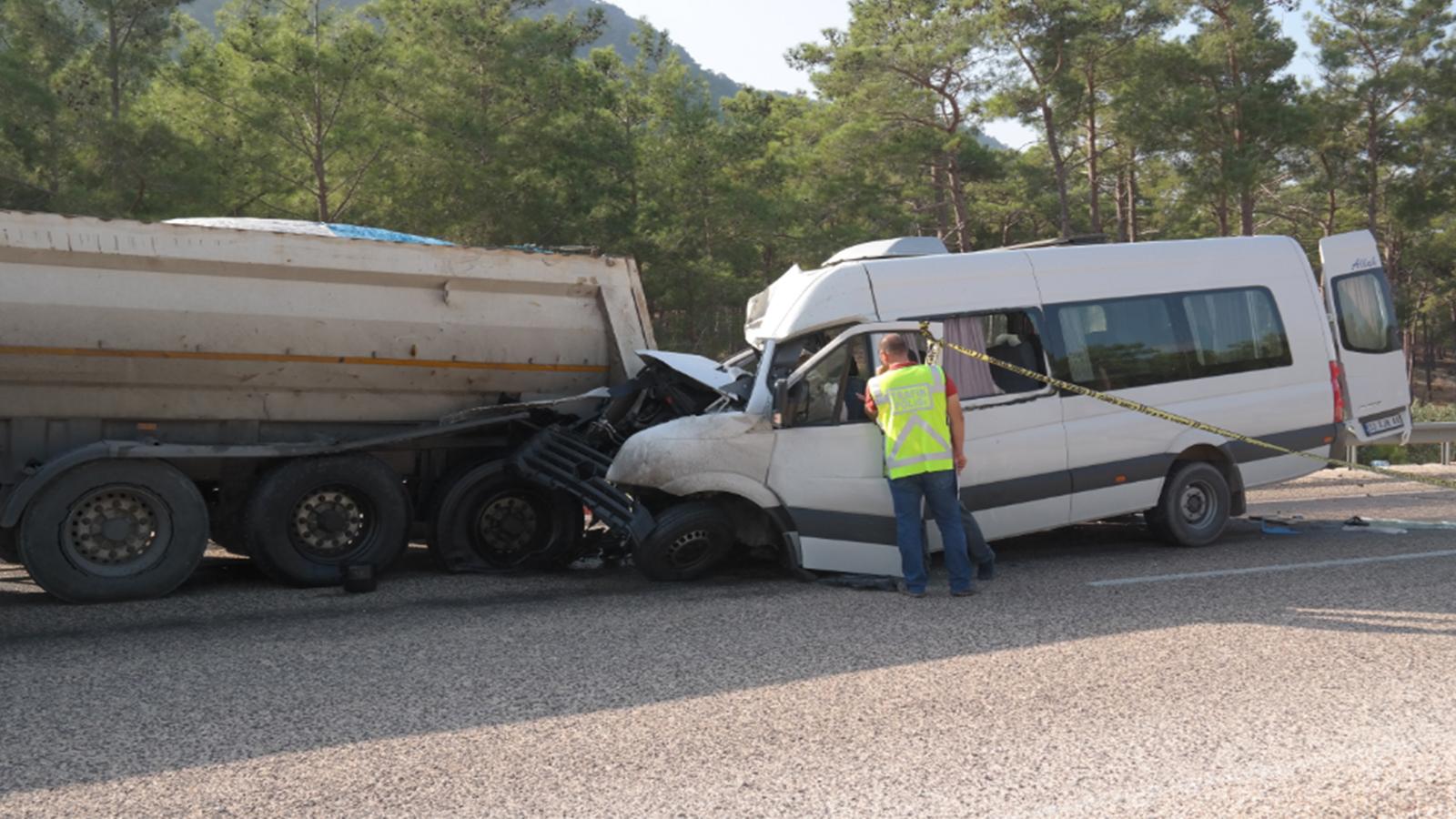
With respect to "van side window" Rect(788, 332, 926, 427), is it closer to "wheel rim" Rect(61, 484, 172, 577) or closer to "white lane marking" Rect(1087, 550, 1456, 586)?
"white lane marking" Rect(1087, 550, 1456, 586)

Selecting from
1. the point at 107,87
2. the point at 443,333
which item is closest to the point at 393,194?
the point at 107,87

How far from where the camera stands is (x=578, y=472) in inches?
360

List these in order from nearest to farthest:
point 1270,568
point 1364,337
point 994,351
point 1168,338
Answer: point 1270,568, point 994,351, point 1168,338, point 1364,337

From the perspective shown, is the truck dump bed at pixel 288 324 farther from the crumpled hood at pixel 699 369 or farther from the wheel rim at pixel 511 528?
the wheel rim at pixel 511 528

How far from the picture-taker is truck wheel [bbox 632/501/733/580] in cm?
845

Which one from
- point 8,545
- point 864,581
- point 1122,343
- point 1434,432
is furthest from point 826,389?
point 1434,432

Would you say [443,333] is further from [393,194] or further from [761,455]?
[393,194]

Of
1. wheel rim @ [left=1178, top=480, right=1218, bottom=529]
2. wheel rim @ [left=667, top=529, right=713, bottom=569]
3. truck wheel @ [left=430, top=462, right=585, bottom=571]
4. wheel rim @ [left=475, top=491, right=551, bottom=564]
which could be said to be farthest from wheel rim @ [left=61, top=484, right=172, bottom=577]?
wheel rim @ [left=1178, top=480, right=1218, bottom=529]

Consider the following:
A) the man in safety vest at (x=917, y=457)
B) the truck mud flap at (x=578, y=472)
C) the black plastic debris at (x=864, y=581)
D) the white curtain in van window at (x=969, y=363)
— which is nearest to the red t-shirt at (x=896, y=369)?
the man in safety vest at (x=917, y=457)

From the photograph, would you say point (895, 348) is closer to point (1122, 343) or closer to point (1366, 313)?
point (1122, 343)

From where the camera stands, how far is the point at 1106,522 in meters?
11.8

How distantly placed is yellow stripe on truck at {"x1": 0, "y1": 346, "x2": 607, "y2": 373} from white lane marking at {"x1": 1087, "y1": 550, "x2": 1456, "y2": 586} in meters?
4.12

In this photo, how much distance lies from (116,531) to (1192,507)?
24.8 ft

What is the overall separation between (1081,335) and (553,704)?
5492 mm
